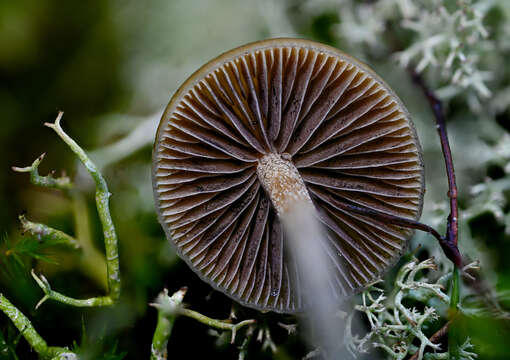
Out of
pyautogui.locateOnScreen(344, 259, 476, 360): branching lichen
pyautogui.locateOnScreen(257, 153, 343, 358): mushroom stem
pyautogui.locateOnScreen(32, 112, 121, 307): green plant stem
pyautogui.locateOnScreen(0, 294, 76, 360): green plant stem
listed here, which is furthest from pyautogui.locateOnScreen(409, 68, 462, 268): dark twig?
pyautogui.locateOnScreen(0, 294, 76, 360): green plant stem

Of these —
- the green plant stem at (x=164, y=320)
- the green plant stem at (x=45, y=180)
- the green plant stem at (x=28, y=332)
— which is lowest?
the green plant stem at (x=28, y=332)

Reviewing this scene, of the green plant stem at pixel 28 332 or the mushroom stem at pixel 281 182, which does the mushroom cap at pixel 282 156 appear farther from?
the green plant stem at pixel 28 332

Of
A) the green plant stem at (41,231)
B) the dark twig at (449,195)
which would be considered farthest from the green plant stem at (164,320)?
the dark twig at (449,195)

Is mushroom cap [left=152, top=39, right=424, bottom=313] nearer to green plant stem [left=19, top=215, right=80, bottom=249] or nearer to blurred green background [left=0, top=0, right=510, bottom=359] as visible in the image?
blurred green background [left=0, top=0, right=510, bottom=359]

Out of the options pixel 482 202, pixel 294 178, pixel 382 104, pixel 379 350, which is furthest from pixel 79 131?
pixel 482 202

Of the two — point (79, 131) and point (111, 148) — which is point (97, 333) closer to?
point (111, 148)

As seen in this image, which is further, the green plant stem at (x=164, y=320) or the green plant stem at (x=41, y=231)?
the green plant stem at (x=41, y=231)
